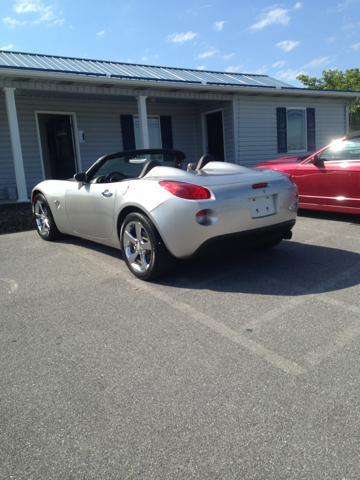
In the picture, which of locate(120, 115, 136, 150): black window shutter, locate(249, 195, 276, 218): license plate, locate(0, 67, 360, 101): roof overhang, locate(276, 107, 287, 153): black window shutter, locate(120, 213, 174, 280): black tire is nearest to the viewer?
locate(120, 213, 174, 280): black tire

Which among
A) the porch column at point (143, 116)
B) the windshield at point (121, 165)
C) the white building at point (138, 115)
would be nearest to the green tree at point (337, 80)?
the white building at point (138, 115)

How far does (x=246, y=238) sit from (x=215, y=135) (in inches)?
418

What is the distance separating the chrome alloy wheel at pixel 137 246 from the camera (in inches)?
154

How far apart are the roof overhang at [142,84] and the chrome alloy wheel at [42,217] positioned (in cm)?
407

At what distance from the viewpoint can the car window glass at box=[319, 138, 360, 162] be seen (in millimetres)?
6273

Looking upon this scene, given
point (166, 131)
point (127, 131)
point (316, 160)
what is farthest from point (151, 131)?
point (316, 160)

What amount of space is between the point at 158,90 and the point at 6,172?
15.6 feet

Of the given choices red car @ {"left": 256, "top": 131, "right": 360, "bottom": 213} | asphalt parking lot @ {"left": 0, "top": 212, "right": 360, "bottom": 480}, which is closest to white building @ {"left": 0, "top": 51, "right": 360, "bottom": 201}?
red car @ {"left": 256, "top": 131, "right": 360, "bottom": 213}

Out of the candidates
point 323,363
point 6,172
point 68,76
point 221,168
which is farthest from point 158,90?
point 323,363

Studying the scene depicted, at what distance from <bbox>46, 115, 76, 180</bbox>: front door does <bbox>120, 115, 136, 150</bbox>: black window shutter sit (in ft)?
5.67

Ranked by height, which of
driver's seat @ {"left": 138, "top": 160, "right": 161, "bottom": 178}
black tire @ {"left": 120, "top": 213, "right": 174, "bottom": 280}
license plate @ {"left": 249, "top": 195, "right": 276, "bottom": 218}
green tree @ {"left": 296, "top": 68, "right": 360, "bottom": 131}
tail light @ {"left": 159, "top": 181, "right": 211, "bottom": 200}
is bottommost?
black tire @ {"left": 120, "top": 213, "right": 174, "bottom": 280}

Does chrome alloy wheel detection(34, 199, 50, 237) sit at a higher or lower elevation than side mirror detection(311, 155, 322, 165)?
lower

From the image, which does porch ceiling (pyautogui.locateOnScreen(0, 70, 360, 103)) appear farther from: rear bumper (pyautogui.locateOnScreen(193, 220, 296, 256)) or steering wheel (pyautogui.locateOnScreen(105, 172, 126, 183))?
rear bumper (pyautogui.locateOnScreen(193, 220, 296, 256))

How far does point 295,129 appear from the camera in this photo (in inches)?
584
